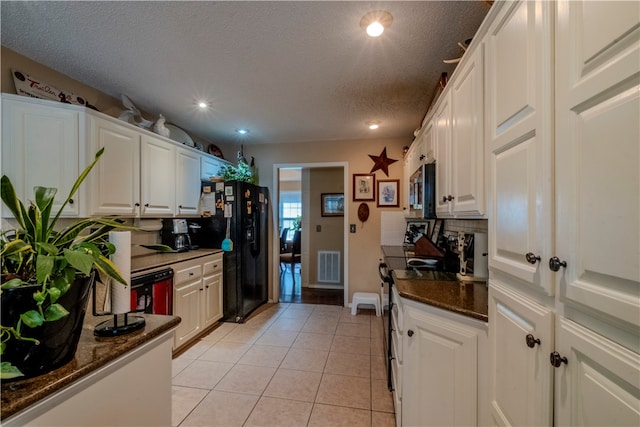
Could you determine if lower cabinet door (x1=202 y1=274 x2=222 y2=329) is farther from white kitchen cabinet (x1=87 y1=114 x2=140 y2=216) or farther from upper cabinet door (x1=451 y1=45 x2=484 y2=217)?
upper cabinet door (x1=451 y1=45 x2=484 y2=217)

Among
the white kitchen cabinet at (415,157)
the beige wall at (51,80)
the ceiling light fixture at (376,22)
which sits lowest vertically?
the white kitchen cabinet at (415,157)

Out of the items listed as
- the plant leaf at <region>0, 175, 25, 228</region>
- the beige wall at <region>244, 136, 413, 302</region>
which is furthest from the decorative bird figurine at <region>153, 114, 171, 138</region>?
the plant leaf at <region>0, 175, 25, 228</region>

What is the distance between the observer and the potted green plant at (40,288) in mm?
657

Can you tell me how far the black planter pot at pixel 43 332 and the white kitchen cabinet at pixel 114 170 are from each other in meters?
1.68

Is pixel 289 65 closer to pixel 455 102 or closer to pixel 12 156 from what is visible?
pixel 455 102

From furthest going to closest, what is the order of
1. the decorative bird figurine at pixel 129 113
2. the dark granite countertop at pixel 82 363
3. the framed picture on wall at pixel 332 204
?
the framed picture on wall at pixel 332 204 < the decorative bird figurine at pixel 129 113 < the dark granite countertop at pixel 82 363

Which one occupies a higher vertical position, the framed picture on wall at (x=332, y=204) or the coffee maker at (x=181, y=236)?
the framed picture on wall at (x=332, y=204)

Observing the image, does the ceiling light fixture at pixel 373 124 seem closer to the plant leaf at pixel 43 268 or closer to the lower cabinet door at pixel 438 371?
the lower cabinet door at pixel 438 371

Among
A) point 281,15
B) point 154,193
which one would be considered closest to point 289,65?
point 281,15

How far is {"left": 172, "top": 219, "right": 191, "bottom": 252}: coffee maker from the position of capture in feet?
10.2

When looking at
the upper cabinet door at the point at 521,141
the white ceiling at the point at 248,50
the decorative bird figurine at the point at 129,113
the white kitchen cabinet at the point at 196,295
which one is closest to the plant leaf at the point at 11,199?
the white ceiling at the point at 248,50

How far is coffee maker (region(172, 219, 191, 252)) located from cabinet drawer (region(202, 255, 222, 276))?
1.12 feet

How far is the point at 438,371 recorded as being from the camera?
131cm

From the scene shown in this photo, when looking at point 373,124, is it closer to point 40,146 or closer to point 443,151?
point 443,151
